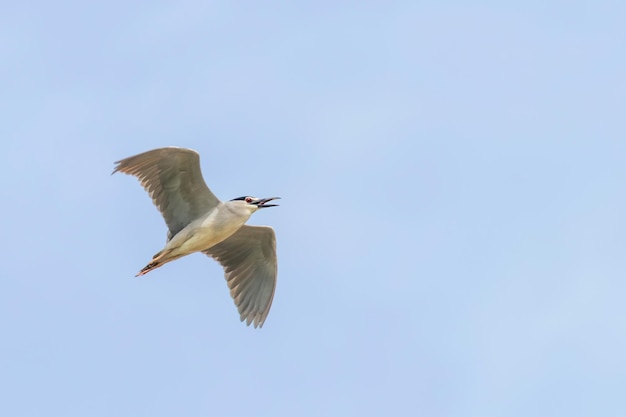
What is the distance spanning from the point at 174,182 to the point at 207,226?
1.12 meters

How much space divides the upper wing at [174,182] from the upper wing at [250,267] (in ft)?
5.08

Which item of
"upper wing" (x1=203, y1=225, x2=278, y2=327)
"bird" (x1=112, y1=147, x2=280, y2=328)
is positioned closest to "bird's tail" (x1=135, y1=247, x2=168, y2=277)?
"bird" (x1=112, y1=147, x2=280, y2=328)

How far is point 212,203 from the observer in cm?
2634

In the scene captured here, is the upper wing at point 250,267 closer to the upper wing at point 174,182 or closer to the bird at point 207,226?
the bird at point 207,226

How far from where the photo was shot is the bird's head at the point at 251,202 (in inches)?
1038

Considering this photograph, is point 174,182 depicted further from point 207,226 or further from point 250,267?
point 250,267

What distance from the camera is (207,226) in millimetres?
25891

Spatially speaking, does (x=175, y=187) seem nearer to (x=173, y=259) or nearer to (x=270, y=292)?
(x=173, y=259)

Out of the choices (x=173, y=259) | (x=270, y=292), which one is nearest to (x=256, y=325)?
(x=270, y=292)

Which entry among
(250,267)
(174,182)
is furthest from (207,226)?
(250,267)

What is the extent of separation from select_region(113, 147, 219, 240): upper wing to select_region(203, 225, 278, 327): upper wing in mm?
1549

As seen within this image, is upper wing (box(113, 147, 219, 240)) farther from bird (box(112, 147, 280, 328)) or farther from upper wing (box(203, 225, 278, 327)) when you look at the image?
upper wing (box(203, 225, 278, 327))

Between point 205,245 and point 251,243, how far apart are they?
5.79 feet

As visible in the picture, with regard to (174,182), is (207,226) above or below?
below
